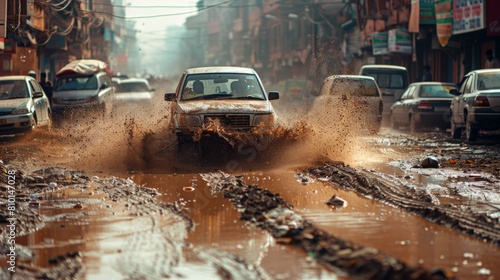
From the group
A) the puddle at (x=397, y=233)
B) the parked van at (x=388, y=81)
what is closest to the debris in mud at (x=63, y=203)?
the puddle at (x=397, y=233)

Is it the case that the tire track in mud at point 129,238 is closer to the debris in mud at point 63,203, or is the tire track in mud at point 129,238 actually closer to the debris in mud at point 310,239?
the debris in mud at point 63,203

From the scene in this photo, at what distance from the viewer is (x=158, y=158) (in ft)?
48.7

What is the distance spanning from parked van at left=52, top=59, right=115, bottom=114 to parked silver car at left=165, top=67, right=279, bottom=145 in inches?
516

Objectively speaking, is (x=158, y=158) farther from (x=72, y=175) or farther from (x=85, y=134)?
(x=85, y=134)

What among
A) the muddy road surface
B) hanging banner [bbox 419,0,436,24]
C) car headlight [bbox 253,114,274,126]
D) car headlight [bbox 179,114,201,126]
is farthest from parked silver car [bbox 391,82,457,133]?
car headlight [bbox 179,114,201,126]

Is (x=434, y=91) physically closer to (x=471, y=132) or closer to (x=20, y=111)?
(x=471, y=132)

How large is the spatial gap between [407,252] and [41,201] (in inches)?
192

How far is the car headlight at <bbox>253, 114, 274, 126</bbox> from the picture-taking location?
14.6m

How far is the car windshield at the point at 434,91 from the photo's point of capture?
27013 mm

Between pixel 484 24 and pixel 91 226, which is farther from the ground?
pixel 484 24

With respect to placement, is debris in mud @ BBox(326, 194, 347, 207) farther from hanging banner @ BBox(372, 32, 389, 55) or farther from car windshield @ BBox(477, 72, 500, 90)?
hanging banner @ BBox(372, 32, 389, 55)

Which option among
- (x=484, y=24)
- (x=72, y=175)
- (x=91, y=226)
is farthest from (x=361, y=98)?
(x=91, y=226)

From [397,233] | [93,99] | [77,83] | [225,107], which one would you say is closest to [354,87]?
[93,99]

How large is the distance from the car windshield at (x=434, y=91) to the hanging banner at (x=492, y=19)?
2.91 m
